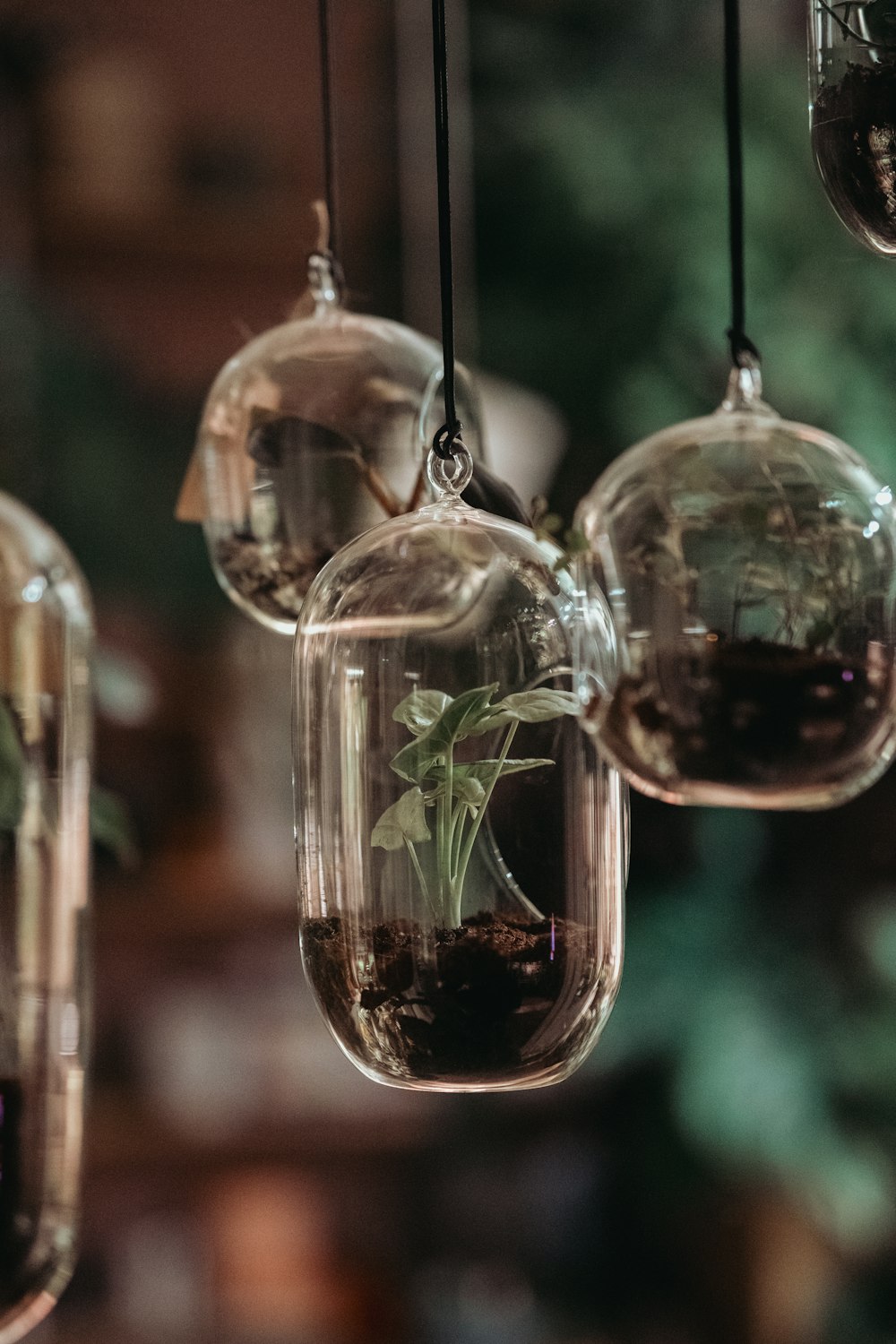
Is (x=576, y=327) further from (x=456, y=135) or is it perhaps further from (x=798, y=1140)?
(x=798, y=1140)

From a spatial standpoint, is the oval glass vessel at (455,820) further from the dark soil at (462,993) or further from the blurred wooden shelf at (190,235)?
the blurred wooden shelf at (190,235)

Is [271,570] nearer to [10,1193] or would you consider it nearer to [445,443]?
[445,443]

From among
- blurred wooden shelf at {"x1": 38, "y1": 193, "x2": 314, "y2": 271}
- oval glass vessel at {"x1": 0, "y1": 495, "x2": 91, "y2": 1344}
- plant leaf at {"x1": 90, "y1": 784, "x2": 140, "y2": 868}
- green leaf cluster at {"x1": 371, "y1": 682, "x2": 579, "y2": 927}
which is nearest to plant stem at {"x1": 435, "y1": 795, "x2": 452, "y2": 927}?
green leaf cluster at {"x1": 371, "y1": 682, "x2": 579, "y2": 927}

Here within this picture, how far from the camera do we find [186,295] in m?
2.45

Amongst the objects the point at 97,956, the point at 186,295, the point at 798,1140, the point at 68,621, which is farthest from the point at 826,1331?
the point at 186,295

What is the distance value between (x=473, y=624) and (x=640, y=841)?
1.53m

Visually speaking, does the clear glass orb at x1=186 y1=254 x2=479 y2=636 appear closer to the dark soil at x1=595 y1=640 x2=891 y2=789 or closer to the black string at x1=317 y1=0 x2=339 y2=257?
the black string at x1=317 y1=0 x2=339 y2=257

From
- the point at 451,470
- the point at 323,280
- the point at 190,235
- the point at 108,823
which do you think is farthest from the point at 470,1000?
the point at 190,235

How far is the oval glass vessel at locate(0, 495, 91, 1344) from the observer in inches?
33.3

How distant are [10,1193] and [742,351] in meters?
0.61

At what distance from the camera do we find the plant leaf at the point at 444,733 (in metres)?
0.63

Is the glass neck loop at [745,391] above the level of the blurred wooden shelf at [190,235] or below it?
below

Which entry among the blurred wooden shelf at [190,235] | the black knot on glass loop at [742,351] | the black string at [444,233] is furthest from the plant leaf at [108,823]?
the blurred wooden shelf at [190,235]

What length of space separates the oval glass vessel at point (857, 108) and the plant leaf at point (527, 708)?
0.76ft
